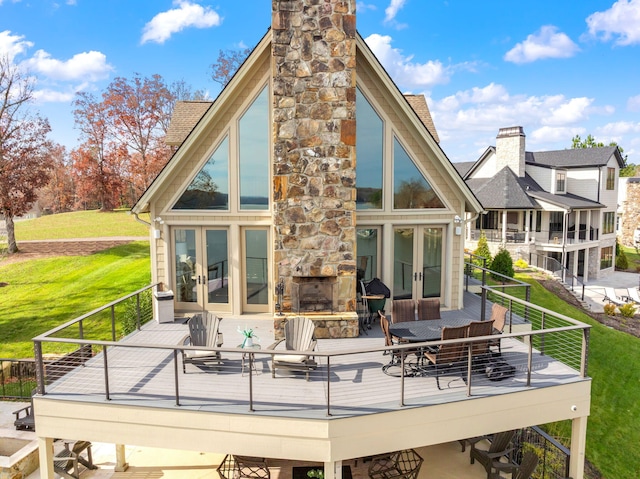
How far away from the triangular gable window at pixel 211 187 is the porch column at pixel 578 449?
8967mm

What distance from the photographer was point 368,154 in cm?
1131

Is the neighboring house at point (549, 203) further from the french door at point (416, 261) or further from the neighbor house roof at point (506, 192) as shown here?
the french door at point (416, 261)

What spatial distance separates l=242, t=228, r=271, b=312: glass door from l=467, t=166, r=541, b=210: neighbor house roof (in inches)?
929

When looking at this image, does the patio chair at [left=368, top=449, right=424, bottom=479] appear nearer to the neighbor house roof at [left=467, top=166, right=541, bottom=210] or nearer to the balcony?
the balcony

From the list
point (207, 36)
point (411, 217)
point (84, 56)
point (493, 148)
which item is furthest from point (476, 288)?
point (84, 56)

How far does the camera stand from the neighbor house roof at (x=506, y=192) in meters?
30.3

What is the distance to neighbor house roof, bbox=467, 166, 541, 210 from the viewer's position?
1195 inches

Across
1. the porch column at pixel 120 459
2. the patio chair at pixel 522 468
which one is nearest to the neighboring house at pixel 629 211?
the patio chair at pixel 522 468

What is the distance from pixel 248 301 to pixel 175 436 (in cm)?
519

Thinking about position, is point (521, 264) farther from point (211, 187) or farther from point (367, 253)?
point (211, 187)

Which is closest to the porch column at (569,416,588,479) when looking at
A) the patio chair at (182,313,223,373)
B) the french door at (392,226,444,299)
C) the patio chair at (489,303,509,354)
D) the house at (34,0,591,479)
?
the house at (34,0,591,479)

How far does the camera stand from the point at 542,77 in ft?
164

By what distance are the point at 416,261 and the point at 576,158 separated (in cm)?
2983

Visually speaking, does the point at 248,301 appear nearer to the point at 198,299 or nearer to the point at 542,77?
the point at 198,299
